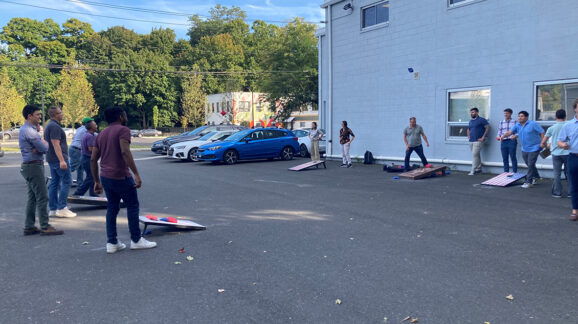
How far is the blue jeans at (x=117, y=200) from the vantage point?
538 cm

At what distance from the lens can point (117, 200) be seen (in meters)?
5.49

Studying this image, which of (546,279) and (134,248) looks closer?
(546,279)

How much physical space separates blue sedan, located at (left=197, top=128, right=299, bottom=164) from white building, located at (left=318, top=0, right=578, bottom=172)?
2118 mm

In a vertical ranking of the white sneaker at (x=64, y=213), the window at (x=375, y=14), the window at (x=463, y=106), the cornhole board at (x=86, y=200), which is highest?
the window at (x=375, y=14)

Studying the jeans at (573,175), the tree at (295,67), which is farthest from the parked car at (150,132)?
the jeans at (573,175)

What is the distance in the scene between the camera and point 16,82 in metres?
61.4

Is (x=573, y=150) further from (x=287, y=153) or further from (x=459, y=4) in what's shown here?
(x=287, y=153)

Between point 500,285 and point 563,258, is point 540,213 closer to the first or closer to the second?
point 563,258

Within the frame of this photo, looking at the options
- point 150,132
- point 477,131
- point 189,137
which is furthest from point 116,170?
point 150,132

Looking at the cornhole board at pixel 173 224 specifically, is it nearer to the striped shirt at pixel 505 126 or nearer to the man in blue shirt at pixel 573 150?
the man in blue shirt at pixel 573 150

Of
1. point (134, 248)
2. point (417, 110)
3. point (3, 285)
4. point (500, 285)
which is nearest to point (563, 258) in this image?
point (500, 285)

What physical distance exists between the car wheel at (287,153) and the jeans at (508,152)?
10.2 metres

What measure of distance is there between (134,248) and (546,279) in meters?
4.84

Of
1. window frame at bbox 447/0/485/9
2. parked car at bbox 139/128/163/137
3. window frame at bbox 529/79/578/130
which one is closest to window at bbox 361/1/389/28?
window frame at bbox 447/0/485/9
